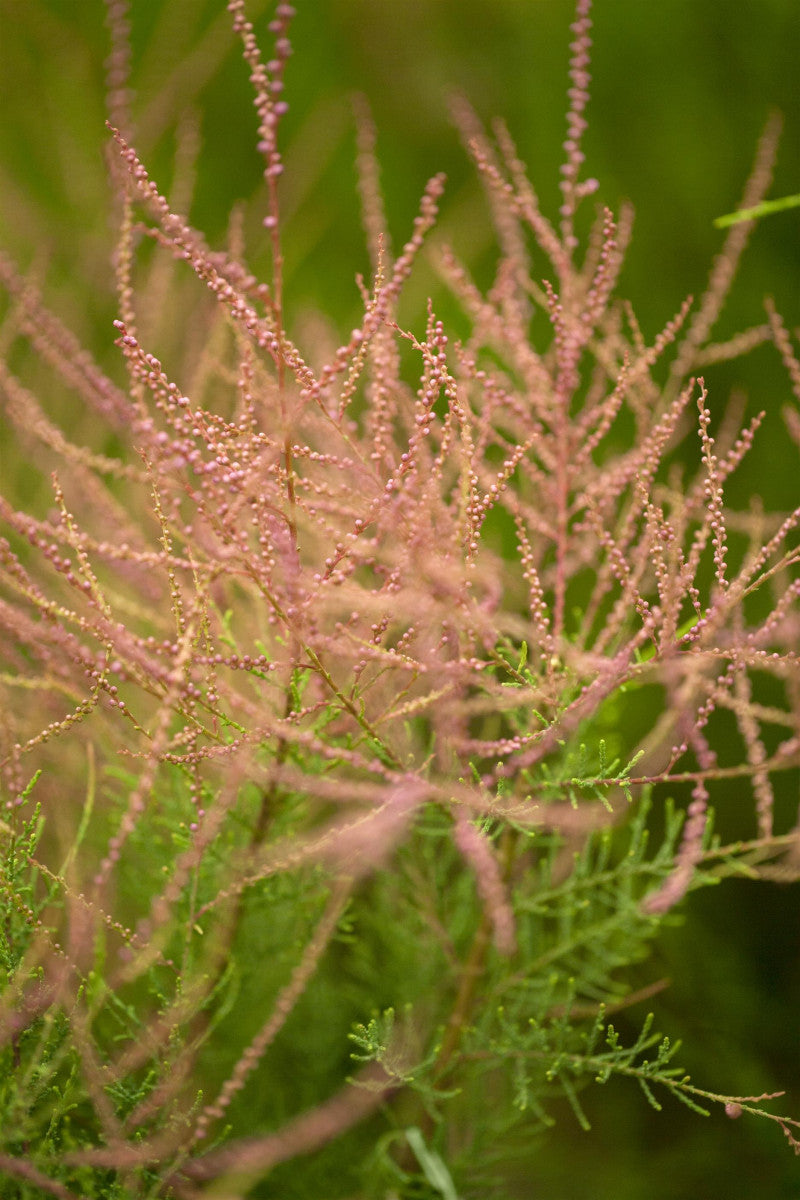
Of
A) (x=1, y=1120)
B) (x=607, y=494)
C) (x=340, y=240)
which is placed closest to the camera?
(x=1, y=1120)

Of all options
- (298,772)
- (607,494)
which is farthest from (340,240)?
(298,772)

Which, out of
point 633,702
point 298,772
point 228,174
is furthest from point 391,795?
point 228,174

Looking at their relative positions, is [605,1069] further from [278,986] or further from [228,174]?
[228,174]

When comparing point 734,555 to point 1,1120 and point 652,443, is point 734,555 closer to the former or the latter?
point 652,443

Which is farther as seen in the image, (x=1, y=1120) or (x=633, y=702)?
(x=633, y=702)

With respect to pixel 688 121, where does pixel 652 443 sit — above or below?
below

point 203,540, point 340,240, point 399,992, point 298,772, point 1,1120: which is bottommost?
point 399,992

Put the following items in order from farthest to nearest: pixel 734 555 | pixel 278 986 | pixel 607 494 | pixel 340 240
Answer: pixel 340 240 < pixel 734 555 < pixel 278 986 < pixel 607 494
